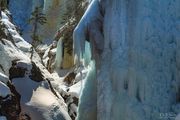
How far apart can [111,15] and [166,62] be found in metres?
2.76

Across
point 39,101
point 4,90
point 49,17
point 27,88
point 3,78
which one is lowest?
point 39,101

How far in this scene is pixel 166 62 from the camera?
16.6 m

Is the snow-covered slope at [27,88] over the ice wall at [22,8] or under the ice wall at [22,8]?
under

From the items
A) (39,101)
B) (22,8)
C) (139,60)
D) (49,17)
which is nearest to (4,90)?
(39,101)

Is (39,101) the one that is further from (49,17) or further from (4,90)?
(49,17)

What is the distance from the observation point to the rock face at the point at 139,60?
1650 cm

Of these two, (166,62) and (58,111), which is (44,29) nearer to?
(58,111)

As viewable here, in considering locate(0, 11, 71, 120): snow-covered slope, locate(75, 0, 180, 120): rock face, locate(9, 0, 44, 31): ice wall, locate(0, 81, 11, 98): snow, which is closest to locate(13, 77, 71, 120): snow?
locate(0, 11, 71, 120): snow-covered slope

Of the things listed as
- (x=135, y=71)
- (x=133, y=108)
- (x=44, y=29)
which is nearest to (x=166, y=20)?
(x=135, y=71)

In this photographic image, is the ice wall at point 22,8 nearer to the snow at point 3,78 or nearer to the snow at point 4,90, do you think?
the snow at point 3,78

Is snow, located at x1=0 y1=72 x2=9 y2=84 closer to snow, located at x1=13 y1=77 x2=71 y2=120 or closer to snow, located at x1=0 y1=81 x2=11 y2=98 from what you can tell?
snow, located at x1=0 y1=81 x2=11 y2=98

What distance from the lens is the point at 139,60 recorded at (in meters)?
16.8

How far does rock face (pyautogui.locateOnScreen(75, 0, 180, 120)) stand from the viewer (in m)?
16.5

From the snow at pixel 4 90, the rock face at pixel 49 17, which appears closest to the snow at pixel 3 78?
the snow at pixel 4 90
